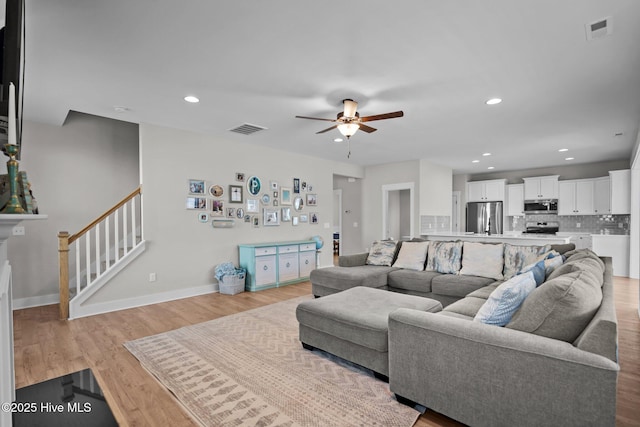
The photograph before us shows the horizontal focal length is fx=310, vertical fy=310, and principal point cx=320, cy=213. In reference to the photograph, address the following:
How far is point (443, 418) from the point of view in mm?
1934

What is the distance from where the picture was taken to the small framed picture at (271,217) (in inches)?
230

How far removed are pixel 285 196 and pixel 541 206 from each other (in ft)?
22.2

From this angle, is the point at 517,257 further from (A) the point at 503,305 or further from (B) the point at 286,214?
(B) the point at 286,214

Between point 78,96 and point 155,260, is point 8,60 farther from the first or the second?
point 155,260

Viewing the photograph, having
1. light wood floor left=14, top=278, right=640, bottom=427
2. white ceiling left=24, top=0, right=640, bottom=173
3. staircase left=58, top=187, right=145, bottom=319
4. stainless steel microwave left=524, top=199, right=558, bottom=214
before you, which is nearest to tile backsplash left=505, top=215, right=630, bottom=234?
stainless steel microwave left=524, top=199, right=558, bottom=214

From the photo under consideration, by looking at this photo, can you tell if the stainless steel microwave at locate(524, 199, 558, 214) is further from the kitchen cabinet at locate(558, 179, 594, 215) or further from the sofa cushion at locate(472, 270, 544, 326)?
the sofa cushion at locate(472, 270, 544, 326)

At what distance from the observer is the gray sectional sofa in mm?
Result: 1396

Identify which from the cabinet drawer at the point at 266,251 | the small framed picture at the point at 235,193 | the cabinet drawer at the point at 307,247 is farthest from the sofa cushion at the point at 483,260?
the small framed picture at the point at 235,193

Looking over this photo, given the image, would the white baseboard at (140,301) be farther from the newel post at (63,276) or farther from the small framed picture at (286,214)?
the small framed picture at (286,214)

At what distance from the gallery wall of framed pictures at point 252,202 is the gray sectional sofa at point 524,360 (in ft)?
12.6

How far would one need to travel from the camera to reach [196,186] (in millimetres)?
4891

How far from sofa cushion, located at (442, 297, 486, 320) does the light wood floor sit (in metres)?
0.80

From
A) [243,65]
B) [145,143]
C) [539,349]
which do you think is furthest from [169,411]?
[145,143]

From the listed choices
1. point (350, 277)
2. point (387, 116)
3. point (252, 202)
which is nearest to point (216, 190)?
point (252, 202)
